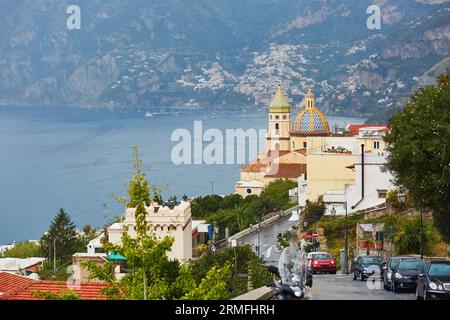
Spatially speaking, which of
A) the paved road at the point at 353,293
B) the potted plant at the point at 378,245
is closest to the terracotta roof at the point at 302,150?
the potted plant at the point at 378,245

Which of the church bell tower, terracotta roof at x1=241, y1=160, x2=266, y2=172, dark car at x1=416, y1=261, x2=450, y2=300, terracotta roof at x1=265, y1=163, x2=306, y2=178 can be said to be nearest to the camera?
dark car at x1=416, y1=261, x2=450, y2=300

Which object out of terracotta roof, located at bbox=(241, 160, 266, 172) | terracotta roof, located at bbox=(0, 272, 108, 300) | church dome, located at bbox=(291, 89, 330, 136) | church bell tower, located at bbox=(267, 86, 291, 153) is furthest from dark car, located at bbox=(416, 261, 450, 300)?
church bell tower, located at bbox=(267, 86, 291, 153)

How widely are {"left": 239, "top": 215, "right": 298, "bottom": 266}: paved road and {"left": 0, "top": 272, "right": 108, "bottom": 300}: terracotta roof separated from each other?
55.4 ft

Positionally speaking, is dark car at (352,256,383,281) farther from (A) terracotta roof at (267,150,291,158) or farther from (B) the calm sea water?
(B) the calm sea water

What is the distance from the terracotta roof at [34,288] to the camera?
15323 mm

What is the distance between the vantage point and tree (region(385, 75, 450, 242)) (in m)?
19.8

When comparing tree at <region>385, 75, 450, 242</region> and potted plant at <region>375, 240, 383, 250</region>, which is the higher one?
tree at <region>385, 75, 450, 242</region>

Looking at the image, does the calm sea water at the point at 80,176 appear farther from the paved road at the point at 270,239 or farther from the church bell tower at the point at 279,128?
the paved road at the point at 270,239

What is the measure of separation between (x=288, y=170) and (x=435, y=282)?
67235mm

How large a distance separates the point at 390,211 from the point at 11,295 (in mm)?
18247

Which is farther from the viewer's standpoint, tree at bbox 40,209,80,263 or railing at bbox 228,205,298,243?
tree at bbox 40,209,80,263

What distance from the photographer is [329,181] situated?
162 feet
